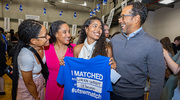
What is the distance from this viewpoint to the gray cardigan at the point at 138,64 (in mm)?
1220

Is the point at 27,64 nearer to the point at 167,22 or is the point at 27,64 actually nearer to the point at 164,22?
the point at 167,22

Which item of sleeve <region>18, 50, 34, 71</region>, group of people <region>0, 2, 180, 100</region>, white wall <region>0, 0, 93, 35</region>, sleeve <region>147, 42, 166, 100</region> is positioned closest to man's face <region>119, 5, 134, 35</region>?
group of people <region>0, 2, 180, 100</region>

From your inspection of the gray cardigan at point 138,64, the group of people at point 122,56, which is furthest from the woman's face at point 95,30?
the gray cardigan at point 138,64

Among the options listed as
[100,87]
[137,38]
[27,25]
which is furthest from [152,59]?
[27,25]

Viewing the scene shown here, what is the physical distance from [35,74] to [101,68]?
913mm

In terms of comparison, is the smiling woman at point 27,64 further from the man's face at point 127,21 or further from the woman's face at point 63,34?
the man's face at point 127,21

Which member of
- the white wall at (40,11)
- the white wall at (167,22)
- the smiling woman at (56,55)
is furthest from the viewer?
the white wall at (40,11)

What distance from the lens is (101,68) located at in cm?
139

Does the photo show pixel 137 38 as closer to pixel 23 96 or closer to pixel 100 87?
pixel 100 87

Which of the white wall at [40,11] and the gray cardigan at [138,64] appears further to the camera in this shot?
the white wall at [40,11]

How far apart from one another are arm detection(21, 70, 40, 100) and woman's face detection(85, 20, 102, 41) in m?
0.96

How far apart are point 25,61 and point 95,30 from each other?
39.7 inches

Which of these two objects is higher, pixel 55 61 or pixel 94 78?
pixel 55 61

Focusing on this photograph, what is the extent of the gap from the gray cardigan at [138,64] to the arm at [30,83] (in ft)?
3.52
